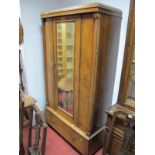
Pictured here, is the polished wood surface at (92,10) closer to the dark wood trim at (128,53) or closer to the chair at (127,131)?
the dark wood trim at (128,53)

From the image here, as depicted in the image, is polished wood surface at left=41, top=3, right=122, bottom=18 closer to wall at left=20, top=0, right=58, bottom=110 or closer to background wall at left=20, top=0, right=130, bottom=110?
background wall at left=20, top=0, right=130, bottom=110

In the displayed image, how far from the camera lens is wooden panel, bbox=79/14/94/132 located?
142cm

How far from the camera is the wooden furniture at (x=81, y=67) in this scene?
1419mm

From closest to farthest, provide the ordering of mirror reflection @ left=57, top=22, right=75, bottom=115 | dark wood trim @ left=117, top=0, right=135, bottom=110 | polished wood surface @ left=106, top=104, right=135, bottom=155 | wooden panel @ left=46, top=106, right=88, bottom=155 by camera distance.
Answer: dark wood trim @ left=117, top=0, right=135, bottom=110, polished wood surface @ left=106, top=104, right=135, bottom=155, mirror reflection @ left=57, top=22, right=75, bottom=115, wooden panel @ left=46, top=106, right=88, bottom=155

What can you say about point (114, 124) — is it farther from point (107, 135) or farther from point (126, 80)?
point (126, 80)

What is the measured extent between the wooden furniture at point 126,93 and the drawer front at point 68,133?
32cm

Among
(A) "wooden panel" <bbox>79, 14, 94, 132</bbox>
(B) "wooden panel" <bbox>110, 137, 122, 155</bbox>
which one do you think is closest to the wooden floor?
(B) "wooden panel" <bbox>110, 137, 122, 155</bbox>

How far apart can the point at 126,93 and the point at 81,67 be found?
574mm

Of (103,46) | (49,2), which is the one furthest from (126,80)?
(49,2)

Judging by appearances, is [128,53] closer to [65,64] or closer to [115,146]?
[65,64]

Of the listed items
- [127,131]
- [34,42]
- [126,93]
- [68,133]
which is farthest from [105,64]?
[34,42]
